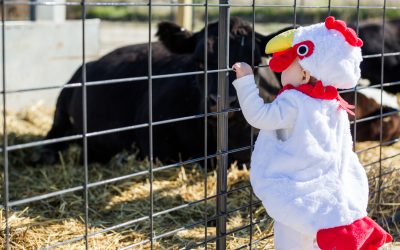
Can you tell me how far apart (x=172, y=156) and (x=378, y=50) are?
10.1ft

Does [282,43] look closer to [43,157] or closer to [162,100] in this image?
[162,100]

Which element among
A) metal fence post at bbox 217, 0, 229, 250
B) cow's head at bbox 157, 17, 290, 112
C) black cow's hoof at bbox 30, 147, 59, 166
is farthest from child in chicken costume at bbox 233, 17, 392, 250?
black cow's hoof at bbox 30, 147, 59, 166

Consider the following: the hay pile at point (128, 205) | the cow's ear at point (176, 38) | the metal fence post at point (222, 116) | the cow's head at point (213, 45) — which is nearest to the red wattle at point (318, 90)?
the metal fence post at point (222, 116)

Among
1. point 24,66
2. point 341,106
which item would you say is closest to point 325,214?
point 341,106

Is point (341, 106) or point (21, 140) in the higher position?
point (341, 106)

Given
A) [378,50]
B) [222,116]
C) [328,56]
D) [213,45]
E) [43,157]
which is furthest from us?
[378,50]

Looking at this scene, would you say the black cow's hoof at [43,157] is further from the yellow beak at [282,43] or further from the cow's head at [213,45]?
the yellow beak at [282,43]

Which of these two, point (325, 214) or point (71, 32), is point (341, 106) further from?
point (71, 32)

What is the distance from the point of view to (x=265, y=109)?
2750 mm

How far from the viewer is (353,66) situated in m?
2.83

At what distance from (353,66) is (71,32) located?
6369mm

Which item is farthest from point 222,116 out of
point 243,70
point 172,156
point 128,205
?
point 172,156

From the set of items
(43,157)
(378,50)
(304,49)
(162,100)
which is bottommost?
(43,157)

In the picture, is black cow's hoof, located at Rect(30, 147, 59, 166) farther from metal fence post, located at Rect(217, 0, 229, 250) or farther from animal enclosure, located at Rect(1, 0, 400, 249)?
metal fence post, located at Rect(217, 0, 229, 250)
